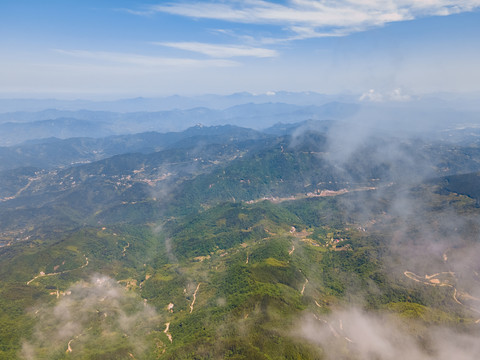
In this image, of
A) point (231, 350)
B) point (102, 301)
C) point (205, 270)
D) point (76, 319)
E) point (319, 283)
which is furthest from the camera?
point (205, 270)

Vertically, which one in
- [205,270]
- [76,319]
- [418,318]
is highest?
[418,318]

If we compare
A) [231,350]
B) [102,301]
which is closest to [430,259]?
[231,350]

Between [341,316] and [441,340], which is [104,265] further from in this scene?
[441,340]

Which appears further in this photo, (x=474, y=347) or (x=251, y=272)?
(x=251, y=272)

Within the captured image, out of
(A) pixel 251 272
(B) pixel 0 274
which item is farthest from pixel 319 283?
(B) pixel 0 274

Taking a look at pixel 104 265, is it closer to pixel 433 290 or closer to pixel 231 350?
pixel 231 350

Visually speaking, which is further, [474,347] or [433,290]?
[433,290]

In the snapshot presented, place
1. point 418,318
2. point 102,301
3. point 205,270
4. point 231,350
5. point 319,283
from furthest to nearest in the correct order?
point 205,270 < point 319,283 < point 102,301 < point 418,318 < point 231,350

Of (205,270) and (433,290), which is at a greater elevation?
(433,290)

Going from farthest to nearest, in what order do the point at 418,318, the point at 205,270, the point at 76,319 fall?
the point at 205,270
the point at 76,319
the point at 418,318
